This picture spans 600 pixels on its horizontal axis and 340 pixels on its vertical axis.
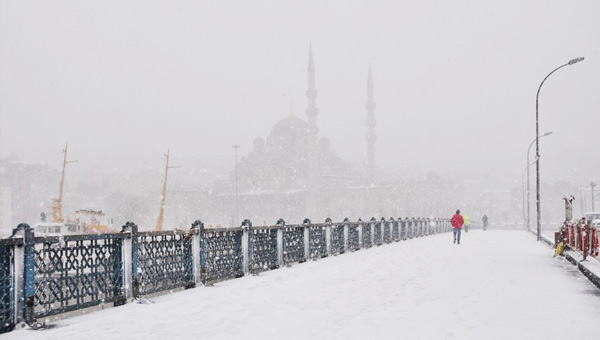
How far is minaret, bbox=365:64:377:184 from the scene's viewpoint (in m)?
149

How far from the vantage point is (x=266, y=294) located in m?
10.6

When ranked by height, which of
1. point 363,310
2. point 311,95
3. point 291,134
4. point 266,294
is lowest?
point 266,294

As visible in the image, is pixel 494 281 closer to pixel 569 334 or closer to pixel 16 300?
pixel 569 334

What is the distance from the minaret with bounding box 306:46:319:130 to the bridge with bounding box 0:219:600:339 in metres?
125

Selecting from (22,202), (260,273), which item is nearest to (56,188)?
(22,202)

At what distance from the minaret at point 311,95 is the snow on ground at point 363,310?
128004 millimetres

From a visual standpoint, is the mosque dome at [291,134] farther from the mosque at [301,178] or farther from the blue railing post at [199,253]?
the blue railing post at [199,253]

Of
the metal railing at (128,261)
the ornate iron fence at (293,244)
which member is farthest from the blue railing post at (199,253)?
the ornate iron fence at (293,244)

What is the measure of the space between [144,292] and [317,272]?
17.9 feet

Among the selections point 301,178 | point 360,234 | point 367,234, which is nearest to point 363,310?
point 360,234

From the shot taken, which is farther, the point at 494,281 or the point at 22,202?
the point at 22,202

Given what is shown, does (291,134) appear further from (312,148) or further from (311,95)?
(311,95)

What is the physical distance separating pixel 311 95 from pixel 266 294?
430ft

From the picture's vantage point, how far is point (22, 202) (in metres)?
144
